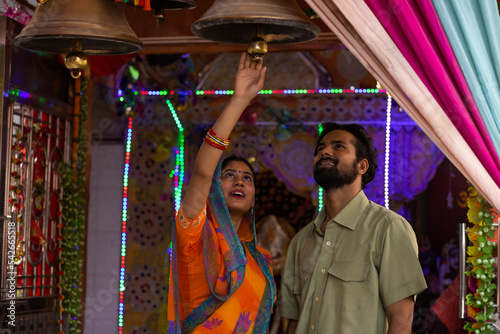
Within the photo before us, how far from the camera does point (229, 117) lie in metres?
3.18

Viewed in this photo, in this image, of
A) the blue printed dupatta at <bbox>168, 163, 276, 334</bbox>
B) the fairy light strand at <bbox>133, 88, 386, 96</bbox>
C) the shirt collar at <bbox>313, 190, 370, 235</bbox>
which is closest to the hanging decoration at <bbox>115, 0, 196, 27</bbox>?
the blue printed dupatta at <bbox>168, 163, 276, 334</bbox>

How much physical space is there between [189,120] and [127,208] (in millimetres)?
976

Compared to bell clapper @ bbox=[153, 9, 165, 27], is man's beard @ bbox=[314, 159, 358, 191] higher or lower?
lower

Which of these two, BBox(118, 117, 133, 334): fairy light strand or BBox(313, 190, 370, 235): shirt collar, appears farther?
BBox(118, 117, 133, 334): fairy light strand

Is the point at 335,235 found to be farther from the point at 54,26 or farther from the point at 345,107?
the point at 345,107

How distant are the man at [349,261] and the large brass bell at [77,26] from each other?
3.97ft

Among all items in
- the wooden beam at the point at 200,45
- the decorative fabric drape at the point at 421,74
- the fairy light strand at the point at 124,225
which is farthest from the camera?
the fairy light strand at the point at 124,225

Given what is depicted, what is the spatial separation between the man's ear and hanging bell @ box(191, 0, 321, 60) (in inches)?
32.4

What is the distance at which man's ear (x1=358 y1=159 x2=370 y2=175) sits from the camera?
3628 millimetres

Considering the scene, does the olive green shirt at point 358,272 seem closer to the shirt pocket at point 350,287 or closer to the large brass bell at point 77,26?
the shirt pocket at point 350,287

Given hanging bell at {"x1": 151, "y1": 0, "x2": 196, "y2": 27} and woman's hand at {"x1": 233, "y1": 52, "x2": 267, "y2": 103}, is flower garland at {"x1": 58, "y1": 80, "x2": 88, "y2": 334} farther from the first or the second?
woman's hand at {"x1": 233, "y1": 52, "x2": 267, "y2": 103}

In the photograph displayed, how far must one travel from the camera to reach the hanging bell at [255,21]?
2797 mm

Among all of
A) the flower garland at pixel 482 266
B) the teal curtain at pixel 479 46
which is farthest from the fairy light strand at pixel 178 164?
the teal curtain at pixel 479 46

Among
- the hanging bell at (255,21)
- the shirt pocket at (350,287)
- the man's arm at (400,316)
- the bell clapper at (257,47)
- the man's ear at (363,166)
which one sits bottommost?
the man's arm at (400,316)
